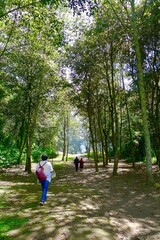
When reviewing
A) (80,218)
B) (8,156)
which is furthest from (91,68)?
(80,218)

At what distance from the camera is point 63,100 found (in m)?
28.9

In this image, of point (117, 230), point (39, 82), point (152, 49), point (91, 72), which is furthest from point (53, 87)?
point (117, 230)

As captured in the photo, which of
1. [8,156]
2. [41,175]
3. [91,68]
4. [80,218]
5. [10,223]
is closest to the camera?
[10,223]

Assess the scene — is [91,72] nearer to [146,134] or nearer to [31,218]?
[146,134]

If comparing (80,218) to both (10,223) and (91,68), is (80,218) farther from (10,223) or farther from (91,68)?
(91,68)

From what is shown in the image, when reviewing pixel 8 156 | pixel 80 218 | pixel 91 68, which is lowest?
pixel 80 218

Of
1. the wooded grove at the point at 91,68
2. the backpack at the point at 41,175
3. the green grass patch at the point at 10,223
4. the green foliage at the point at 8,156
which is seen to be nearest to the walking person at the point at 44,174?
the backpack at the point at 41,175

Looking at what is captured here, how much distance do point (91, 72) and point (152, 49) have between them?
21.7 ft

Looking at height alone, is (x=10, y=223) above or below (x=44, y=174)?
below

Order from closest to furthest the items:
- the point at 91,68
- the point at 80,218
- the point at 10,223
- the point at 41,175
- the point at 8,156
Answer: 1. the point at 10,223
2. the point at 80,218
3. the point at 41,175
4. the point at 91,68
5. the point at 8,156

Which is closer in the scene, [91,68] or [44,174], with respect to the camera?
[44,174]

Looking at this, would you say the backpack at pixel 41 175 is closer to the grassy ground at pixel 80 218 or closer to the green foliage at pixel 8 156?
the grassy ground at pixel 80 218

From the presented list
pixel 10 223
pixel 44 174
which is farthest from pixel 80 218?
pixel 44 174

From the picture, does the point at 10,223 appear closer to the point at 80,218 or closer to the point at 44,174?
the point at 80,218
